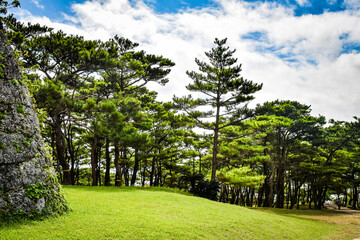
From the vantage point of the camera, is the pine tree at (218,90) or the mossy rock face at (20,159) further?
the pine tree at (218,90)

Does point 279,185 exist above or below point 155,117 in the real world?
below

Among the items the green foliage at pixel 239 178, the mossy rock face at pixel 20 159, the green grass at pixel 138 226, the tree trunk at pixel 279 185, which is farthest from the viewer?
the tree trunk at pixel 279 185

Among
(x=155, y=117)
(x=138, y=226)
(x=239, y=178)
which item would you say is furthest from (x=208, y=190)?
(x=138, y=226)

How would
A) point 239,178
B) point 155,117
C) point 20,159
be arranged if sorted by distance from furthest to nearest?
point 155,117, point 239,178, point 20,159

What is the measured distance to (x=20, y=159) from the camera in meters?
4.64

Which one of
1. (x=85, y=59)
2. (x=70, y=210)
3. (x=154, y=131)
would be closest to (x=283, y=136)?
(x=154, y=131)

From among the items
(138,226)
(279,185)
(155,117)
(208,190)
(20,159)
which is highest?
(155,117)

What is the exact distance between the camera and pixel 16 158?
4574mm

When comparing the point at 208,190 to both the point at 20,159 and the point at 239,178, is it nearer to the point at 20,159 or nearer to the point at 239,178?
the point at 239,178

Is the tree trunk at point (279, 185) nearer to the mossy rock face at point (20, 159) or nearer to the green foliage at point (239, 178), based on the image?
the green foliage at point (239, 178)

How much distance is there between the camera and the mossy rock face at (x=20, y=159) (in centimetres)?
426

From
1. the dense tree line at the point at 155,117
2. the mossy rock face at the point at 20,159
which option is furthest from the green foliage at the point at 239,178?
the mossy rock face at the point at 20,159

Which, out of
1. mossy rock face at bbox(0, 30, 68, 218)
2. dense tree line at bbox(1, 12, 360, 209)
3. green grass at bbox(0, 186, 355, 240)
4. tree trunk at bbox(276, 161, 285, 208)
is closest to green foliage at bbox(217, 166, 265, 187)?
dense tree line at bbox(1, 12, 360, 209)

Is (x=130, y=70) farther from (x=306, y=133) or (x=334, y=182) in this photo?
(x=334, y=182)
